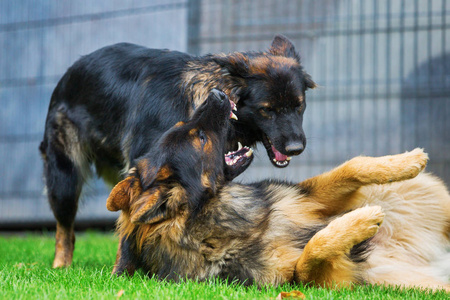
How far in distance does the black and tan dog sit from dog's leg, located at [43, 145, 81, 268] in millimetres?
1594

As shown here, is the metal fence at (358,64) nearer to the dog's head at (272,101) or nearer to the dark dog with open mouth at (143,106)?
the dark dog with open mouth at (143,106)

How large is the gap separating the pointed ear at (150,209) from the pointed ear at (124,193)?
3.9 inches

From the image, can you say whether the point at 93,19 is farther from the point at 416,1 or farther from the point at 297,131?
the point at 297,131

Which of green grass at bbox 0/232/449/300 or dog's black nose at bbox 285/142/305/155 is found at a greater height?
dog's black nose at bbox 285/142/305/155

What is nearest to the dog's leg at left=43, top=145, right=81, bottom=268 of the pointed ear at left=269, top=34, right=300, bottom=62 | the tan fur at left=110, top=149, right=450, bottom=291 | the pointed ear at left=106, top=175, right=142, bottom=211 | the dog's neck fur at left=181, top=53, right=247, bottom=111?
the dog's neck fur at left=181, top=53, right=247, bottom=111

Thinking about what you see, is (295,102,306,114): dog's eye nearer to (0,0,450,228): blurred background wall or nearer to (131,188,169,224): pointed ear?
(131,188,169,224): pointed ear

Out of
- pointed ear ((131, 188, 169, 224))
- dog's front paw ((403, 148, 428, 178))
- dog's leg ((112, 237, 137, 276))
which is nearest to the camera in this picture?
pointed ear ((131, 188, 169, 224))

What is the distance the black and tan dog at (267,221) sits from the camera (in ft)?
11.0

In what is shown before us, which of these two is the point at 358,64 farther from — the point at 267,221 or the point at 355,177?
the point at 267,221

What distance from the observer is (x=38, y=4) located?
1003 cm

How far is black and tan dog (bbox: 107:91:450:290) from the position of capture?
3.34 m

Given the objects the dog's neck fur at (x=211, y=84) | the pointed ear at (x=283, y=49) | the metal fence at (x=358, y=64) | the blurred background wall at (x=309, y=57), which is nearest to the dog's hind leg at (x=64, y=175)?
the dog's neck fur at (x=211, y=84)

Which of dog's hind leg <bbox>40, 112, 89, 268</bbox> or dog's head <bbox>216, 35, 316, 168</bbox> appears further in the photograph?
dog's hind leg <bbox>40, 112, 89, 268</bbox>

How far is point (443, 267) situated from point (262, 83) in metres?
1.94
